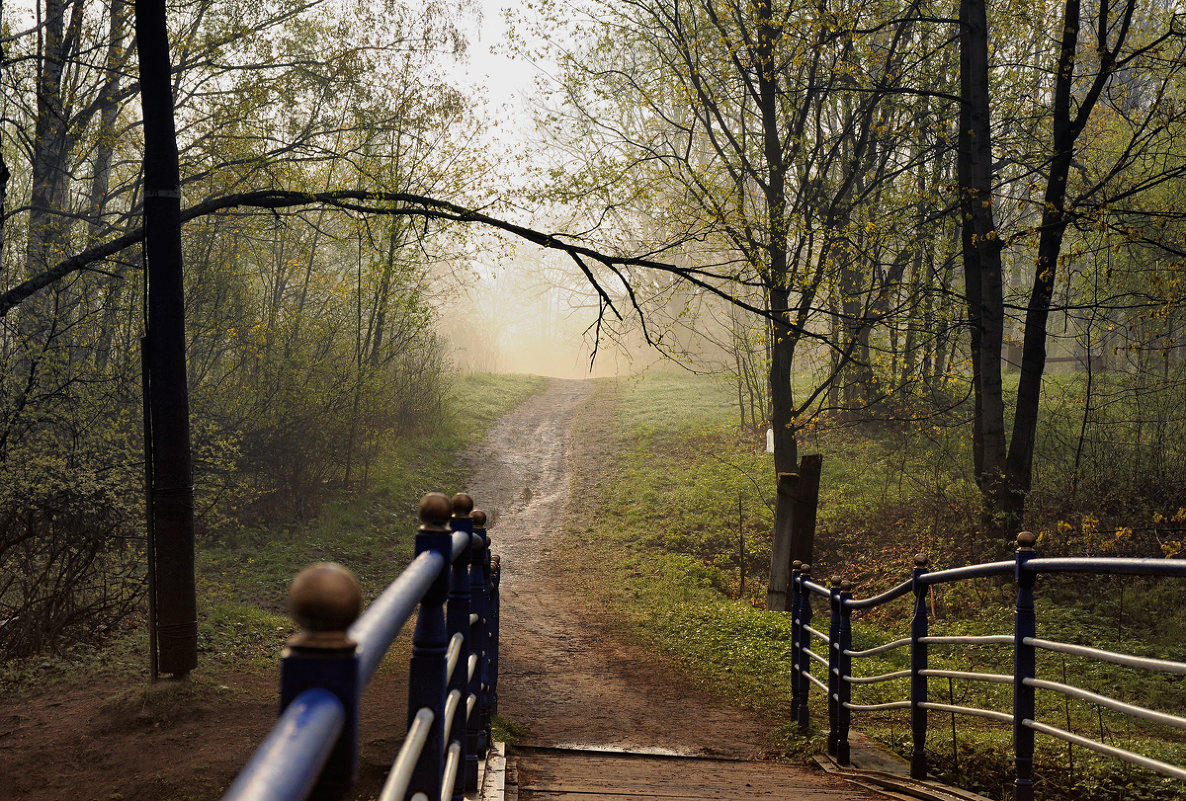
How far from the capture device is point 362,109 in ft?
65.7

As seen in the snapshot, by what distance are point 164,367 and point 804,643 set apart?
5.82m

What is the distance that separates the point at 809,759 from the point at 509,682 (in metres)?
4.05

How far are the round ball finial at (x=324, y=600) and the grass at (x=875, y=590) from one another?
5.43m

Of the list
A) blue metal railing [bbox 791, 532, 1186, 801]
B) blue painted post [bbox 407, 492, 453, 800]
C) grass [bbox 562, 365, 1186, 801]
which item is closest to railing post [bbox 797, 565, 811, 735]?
blue metal railing [bbox 791, 532, 1186, 801]

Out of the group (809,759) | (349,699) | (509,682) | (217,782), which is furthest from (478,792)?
(509,682)

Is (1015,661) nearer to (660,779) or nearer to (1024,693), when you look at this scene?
(1024,693)

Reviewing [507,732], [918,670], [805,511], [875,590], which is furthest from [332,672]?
[875,590]

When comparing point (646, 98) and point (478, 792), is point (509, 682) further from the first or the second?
point (646, 98)

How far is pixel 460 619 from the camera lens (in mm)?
3383

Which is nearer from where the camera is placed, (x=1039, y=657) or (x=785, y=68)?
(x=1039, y=657)

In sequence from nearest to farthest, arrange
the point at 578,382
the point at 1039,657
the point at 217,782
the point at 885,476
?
the point at 217,782
the point at 1039,657
the point at 885,476
the point at 578,382

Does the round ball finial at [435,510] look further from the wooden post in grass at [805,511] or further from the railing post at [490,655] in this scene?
the wooden post in grass at [805,511]

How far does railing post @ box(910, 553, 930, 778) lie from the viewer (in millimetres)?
5508

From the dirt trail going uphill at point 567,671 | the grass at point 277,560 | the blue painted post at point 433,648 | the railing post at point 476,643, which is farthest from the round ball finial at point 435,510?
the grass at point 277,560
